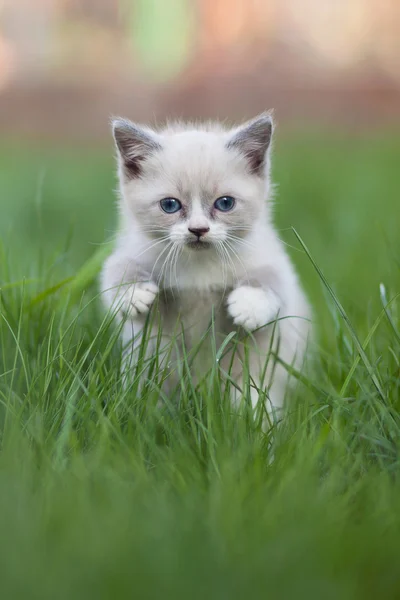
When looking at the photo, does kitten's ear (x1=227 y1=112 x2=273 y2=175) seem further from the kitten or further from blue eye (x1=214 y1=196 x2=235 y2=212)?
blue eye (x1=214 y1=196 x2=235 y2=212)

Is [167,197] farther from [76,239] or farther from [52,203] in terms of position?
[52,203]

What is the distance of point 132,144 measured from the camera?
2.43 metres

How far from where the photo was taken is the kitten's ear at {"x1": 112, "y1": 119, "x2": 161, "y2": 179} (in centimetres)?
239

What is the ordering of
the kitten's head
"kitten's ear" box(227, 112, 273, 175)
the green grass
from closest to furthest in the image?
1. the green grass
2. the kitten's head
3. "kitten's ear" box(227, 112, 273, 175)

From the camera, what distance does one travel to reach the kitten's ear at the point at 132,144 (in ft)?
7.83

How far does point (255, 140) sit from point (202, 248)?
41 centimetres

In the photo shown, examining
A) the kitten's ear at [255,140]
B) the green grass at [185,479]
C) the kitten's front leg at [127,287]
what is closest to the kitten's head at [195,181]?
the kitten's ear at [255,140]

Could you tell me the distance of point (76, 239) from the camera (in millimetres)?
4441

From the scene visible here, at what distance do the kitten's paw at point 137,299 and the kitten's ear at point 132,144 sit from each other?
1.48 ft

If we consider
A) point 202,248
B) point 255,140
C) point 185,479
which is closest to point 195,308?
point 202,248

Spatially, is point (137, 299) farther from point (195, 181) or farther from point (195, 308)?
point (195, 181)

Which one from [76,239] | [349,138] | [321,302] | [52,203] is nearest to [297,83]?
[349,138]

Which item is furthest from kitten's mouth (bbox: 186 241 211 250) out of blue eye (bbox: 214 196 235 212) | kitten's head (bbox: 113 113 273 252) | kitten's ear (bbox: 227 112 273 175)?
kitten's ear (bbox: 227 112 273 175)

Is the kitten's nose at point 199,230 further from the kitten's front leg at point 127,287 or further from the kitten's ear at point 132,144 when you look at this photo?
the kitten's ear at point 132,144
